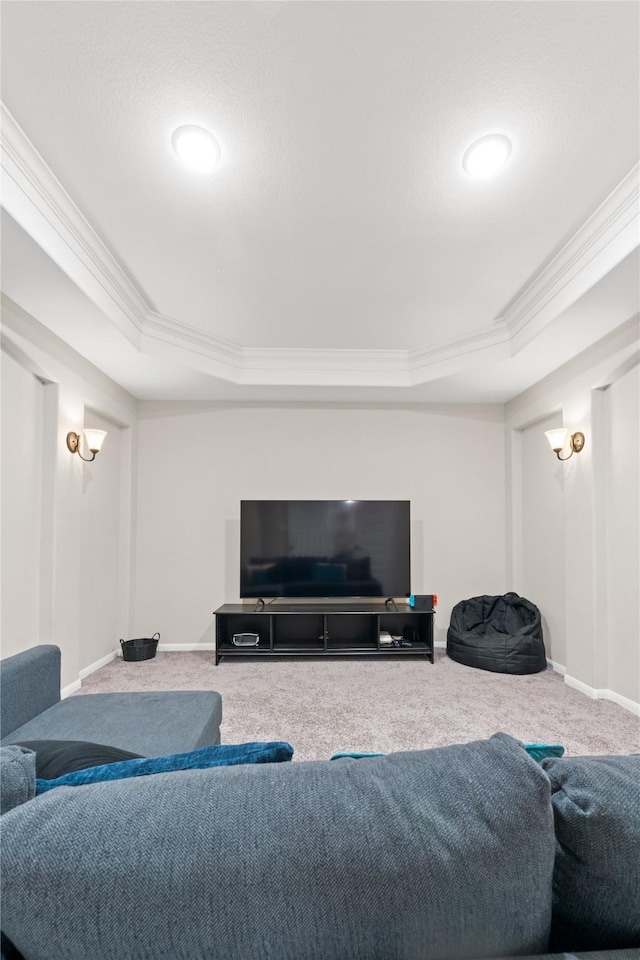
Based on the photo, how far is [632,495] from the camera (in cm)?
322

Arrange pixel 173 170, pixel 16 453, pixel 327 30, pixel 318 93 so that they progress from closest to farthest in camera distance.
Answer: pixel 327 30, pixel 318 93, pixel 173 170, pixel 16 453

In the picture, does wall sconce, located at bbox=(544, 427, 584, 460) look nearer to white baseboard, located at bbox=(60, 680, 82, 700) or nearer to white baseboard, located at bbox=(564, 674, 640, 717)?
white baseboard, located at bbox=(564, 674, 640, 717)

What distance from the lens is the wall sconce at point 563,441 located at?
3.71m

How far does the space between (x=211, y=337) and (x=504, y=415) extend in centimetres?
304

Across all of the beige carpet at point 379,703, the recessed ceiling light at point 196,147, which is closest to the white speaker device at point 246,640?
the beige carpet at point 379,703

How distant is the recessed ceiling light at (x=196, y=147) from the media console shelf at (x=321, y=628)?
131 inches

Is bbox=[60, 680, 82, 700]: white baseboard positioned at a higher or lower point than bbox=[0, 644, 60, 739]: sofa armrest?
lower

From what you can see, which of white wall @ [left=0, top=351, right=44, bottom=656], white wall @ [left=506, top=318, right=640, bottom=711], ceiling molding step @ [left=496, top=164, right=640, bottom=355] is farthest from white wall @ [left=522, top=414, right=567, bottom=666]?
white wall @ [left=0, top=351, right=44, bottom=656]

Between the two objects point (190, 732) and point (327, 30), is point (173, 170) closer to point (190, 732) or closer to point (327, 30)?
point (327, 30)

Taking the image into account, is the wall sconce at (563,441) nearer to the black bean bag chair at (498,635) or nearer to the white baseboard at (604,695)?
the black bean bag chair at (498,635)

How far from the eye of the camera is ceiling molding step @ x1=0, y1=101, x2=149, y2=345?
6.47ft

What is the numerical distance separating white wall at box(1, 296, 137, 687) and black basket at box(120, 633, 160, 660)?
0.18 meters

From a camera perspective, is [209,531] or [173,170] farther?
[209,531]

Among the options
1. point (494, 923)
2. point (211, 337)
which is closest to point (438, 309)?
point (211, 337)
